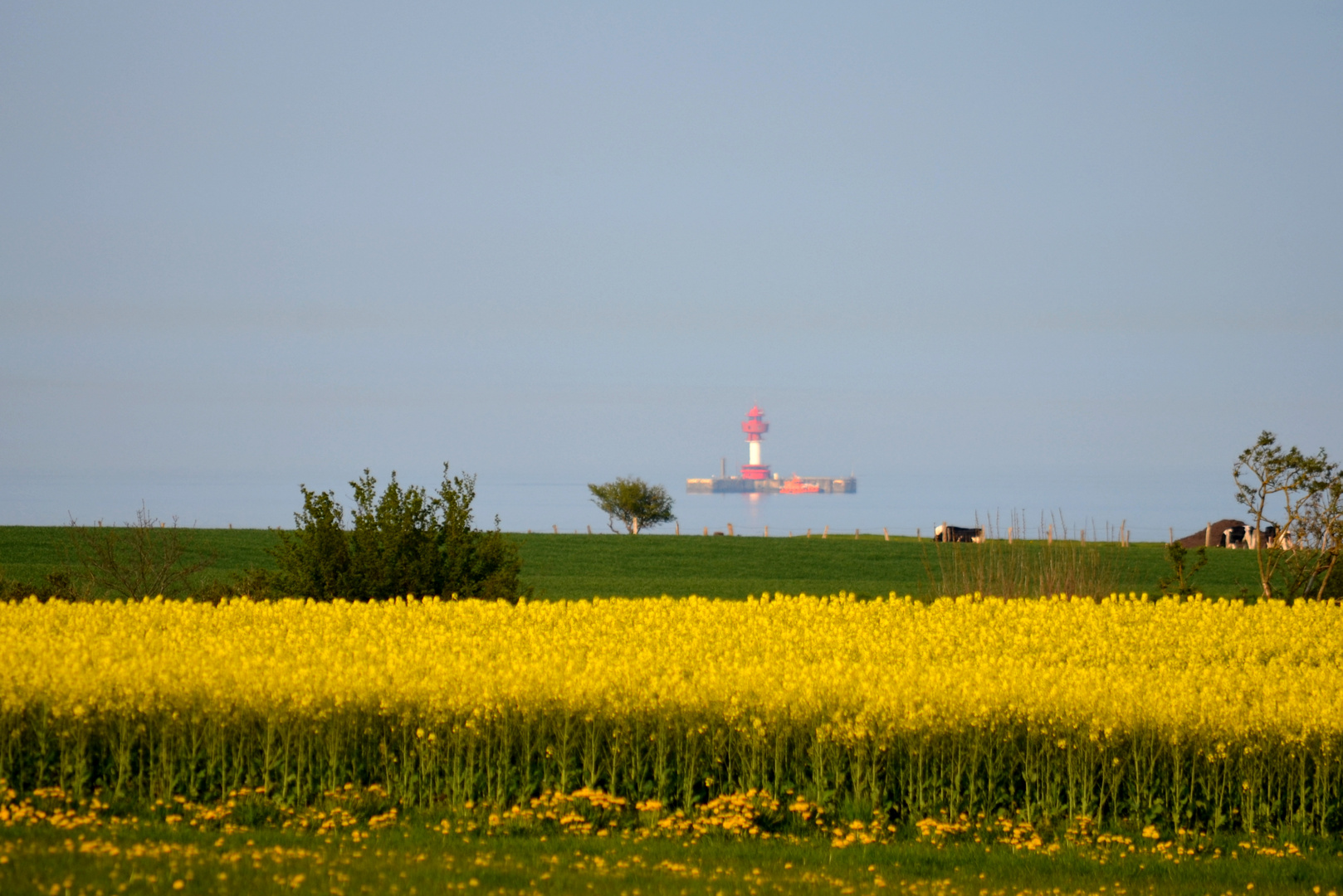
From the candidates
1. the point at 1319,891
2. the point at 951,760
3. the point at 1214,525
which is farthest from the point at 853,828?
the point at 1214,525

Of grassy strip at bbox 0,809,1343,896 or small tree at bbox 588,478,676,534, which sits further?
small tree at bbox 588,478,676,534

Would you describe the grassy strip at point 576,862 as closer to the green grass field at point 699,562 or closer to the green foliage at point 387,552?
the green foliage at point 387,552

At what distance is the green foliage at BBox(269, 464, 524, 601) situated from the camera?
15641 mm

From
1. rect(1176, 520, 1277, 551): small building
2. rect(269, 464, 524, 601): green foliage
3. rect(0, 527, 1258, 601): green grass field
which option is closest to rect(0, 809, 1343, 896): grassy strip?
rect(269, 464, 524, 601): green foliage

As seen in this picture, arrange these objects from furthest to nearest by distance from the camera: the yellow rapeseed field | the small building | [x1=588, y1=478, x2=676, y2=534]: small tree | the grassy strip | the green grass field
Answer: [x1=588, y1=478, x2=676, y2=534]: small tree, the small building, the green grass field, the yellow rapeseed field, the grassy strip

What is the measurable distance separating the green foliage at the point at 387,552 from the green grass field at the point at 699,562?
1201 centimetres

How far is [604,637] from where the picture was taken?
1140 centimetres

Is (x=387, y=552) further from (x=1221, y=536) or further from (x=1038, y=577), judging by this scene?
(x=1221, y=536)

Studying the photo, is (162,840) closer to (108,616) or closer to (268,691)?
(268,691)

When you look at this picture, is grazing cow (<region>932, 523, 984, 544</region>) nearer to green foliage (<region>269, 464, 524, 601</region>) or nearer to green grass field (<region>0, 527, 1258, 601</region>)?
green grass field (<region>0, 527, 1258, 601</region>)

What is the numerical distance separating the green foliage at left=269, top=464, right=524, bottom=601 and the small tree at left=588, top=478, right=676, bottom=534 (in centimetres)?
5111

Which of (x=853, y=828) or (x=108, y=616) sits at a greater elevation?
(x=108, y=616)

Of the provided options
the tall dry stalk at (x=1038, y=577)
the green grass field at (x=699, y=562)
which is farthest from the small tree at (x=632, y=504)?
the tall dry stalk at (x=1038, y=577)

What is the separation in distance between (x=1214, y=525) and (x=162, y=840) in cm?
5603
